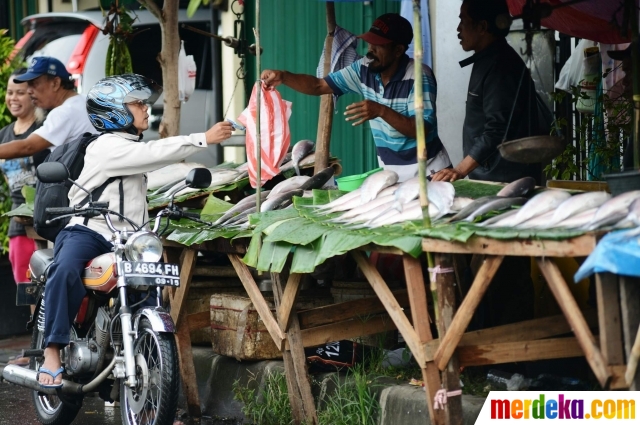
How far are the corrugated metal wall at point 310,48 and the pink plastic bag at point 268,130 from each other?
289cm

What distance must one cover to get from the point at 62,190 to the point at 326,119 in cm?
206

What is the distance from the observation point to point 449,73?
8.67 metres

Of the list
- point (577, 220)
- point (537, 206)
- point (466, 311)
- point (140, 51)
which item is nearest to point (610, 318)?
point (577, 220)

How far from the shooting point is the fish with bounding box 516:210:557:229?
14.8 feet

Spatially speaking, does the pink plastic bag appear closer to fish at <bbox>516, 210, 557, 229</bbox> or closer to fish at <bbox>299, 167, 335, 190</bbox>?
fish at <bbox>299, 167, 335, 190</bbox>

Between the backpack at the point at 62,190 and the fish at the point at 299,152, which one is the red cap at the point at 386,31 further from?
the backpack at the point at 62,190

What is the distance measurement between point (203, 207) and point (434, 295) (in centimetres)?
301

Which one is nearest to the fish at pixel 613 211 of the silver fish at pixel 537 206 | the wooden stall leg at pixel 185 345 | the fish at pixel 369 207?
the silver fish at pixel 537 206

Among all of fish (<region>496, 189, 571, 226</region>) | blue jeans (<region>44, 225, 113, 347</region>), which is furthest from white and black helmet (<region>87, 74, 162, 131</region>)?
fish (<region>496, 189, 571, 226</region>)

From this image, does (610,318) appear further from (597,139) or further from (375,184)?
(597,139)


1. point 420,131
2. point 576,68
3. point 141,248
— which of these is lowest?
point 141,248

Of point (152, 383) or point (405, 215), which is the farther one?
point (152, 383)

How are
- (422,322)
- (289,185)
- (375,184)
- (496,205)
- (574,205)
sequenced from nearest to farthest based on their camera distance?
(574,205) → (496,205) → (422,322) → (375,184) → (289,185)

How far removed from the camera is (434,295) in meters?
5.01
